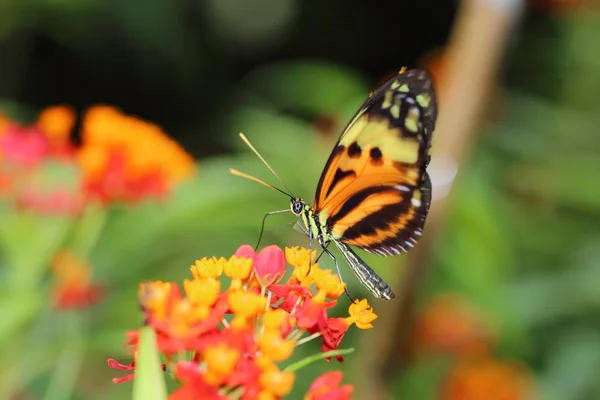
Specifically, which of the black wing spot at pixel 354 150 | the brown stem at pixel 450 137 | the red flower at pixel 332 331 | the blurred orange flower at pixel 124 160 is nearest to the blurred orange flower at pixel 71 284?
the blurred orange flower at pixel 124 160

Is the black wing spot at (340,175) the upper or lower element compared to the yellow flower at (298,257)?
upper

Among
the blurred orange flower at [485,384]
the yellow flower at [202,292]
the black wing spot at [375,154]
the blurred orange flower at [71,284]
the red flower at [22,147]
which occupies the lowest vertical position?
the blurred orange flower at [485,384]

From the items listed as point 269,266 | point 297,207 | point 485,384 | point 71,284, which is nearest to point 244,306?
point 269,266

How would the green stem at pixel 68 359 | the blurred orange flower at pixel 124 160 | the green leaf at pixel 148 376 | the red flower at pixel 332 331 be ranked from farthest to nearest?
1. the blurred orange flower at pixel 124 160
2. the green stem at pixel 68 359
3. the red flower at pixel 332 331
4. the green leaf at pixel 148 376

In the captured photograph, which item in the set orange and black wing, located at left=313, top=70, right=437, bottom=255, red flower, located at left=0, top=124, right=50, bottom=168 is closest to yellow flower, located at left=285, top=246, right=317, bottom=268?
orange and black wing, located at left=313, top=70, right=437, bottom=255

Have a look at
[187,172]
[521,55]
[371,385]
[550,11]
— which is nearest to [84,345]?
[187,172]

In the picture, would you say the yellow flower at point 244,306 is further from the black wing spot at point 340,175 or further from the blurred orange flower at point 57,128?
the blurred orange flower at point 57,128

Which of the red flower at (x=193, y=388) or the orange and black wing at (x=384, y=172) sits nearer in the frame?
the red flower at (x=193, y=388)

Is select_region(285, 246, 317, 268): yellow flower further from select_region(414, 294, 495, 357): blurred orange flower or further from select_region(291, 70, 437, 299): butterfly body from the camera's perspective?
select_region(414, 294, 495, 357): blurred orange flower

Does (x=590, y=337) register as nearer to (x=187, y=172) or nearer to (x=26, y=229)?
(x=187, y=172)
